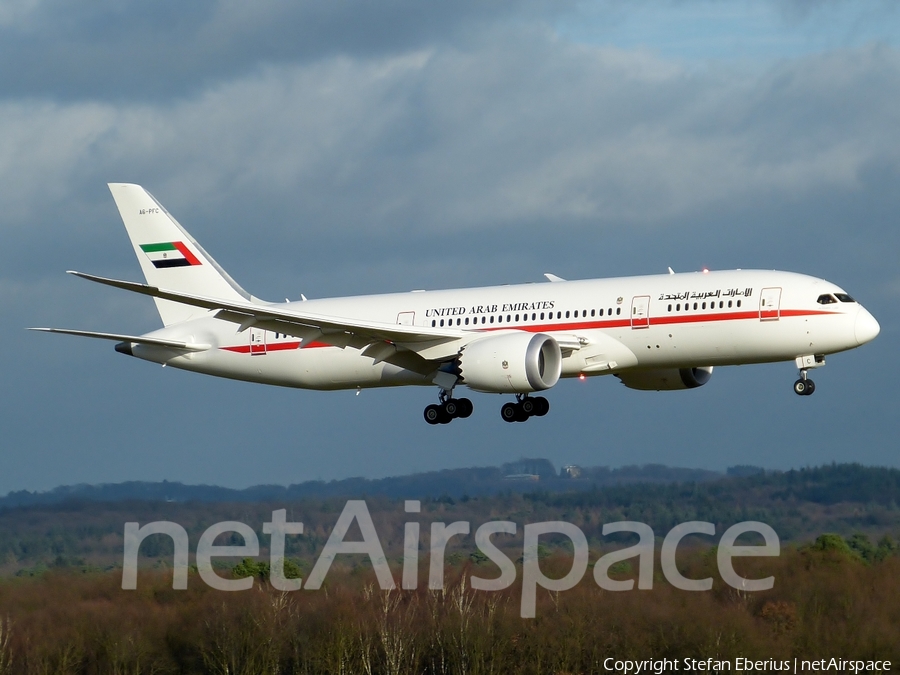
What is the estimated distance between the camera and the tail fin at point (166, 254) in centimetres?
5112

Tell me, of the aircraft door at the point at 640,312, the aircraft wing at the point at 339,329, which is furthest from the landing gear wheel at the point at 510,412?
the aircraft door at the point at 640,312

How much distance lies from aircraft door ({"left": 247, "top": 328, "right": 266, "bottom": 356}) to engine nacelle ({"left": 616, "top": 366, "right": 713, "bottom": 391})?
1205 centimetres

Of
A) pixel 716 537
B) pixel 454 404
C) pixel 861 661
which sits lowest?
pixel 861 661

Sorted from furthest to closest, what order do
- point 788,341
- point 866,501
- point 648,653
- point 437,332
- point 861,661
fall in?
point 866,501, point 648,653, point 861,661, point 437,332, point 788,341

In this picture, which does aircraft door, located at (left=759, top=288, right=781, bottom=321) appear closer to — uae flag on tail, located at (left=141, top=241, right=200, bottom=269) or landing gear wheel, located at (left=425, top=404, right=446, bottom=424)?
landing gear wheel, located at (left=425, top=404, right=446, bottom=424)

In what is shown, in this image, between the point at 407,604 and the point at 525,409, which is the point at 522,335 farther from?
the point at 407,604

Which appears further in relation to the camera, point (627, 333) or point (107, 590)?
point (107, 590)

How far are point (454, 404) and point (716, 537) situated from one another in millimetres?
13320

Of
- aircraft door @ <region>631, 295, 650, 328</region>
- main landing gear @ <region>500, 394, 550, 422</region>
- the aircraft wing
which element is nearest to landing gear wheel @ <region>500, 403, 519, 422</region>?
main landing gear @ <region>500, 394, 550, 422</region>

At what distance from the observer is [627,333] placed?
40.7m

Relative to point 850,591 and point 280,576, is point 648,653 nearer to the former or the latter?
point 850,591

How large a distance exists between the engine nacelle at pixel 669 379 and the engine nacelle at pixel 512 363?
191 inches

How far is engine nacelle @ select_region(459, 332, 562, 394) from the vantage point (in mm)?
40062

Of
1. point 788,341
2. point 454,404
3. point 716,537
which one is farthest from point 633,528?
point 788,341
